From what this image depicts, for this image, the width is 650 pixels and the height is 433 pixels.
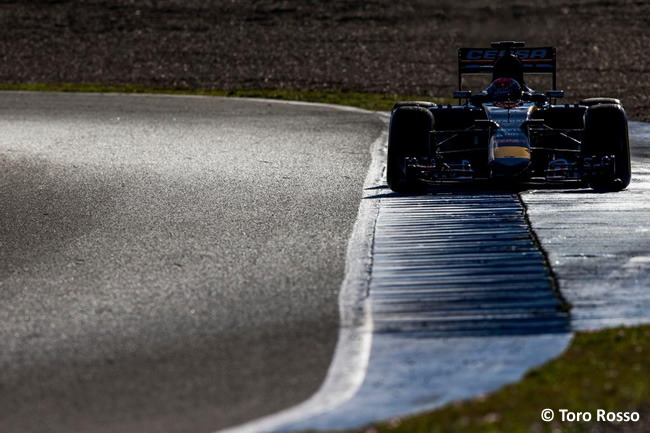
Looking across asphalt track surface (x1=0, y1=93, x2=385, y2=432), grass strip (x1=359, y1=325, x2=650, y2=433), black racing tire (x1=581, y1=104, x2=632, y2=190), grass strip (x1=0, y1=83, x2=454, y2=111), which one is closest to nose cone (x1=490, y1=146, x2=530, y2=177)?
black racing tire (x1=581, y1=104, x2=632, y2=190)

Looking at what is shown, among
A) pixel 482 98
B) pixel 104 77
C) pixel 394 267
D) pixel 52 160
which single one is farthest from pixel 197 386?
pixel 104 77

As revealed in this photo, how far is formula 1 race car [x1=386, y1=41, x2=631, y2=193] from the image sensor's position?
11156 millimetres

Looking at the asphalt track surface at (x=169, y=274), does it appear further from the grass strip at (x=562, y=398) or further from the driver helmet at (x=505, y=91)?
the driver helmet at (x=505, y=91)

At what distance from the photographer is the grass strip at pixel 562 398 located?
16.7ft

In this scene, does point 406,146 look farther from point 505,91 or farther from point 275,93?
point 275,93

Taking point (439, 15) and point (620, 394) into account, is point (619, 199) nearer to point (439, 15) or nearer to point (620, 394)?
point (620, 394)

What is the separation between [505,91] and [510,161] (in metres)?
2.03

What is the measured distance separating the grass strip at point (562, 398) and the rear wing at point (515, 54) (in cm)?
777

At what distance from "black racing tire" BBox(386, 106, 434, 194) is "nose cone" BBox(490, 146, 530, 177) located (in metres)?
0.77

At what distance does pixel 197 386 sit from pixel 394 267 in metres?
2.87

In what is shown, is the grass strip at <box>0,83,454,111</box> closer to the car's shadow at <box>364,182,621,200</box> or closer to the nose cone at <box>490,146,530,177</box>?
the car's shadow at <box>364,182,621,200</box>

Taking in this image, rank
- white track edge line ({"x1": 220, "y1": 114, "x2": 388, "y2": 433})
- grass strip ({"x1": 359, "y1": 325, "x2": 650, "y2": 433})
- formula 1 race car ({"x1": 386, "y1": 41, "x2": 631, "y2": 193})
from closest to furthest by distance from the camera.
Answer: grass strip ({"x1": 359, "y1": 325, "x2": 650, "y2": 433}) < white track edge line ({"x1": 220, "y1": 114, "x2": 388, "y2": 433}) < formula 1 race car ({"x1": 386, "y1": 41, "x2": 631, "y2": 193})

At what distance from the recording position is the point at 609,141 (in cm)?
1123

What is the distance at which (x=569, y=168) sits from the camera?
1111cm
